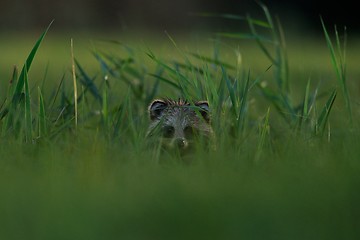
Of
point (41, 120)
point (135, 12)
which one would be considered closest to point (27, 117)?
point (41, 120)

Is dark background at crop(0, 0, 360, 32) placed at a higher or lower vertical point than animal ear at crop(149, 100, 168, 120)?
higher

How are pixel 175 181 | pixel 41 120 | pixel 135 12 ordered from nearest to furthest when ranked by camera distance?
pixel 175 181 → pixel 41 120 → pixel 135 12

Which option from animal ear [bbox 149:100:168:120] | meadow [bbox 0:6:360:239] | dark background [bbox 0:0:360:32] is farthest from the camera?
dark background [bbox 0:0:360:32]

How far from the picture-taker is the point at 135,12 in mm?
20594

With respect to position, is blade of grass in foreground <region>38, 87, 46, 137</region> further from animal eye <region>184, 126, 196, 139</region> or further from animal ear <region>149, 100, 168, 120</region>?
animal eye <region>184, 126, 196, 139</region>

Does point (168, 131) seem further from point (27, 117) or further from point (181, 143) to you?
point (27, 117)

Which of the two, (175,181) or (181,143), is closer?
(175,181)

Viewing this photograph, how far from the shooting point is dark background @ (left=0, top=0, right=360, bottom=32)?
18484 mm

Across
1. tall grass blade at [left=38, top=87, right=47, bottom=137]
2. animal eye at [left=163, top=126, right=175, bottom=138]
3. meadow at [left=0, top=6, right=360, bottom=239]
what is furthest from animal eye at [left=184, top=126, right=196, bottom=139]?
tall grass blade at [left=38, top=87, right=47, bottom=137]

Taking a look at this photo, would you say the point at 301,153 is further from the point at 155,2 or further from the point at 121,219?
the point at 155,2

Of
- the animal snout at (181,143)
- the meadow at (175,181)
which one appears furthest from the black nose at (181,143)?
the meadow at (175,181)

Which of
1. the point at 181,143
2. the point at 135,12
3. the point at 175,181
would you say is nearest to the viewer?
the point at 175,181

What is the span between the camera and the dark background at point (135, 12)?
60.6 feet

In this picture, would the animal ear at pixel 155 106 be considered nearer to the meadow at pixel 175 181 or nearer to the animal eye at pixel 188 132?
the animal eye at pixel 188 132
